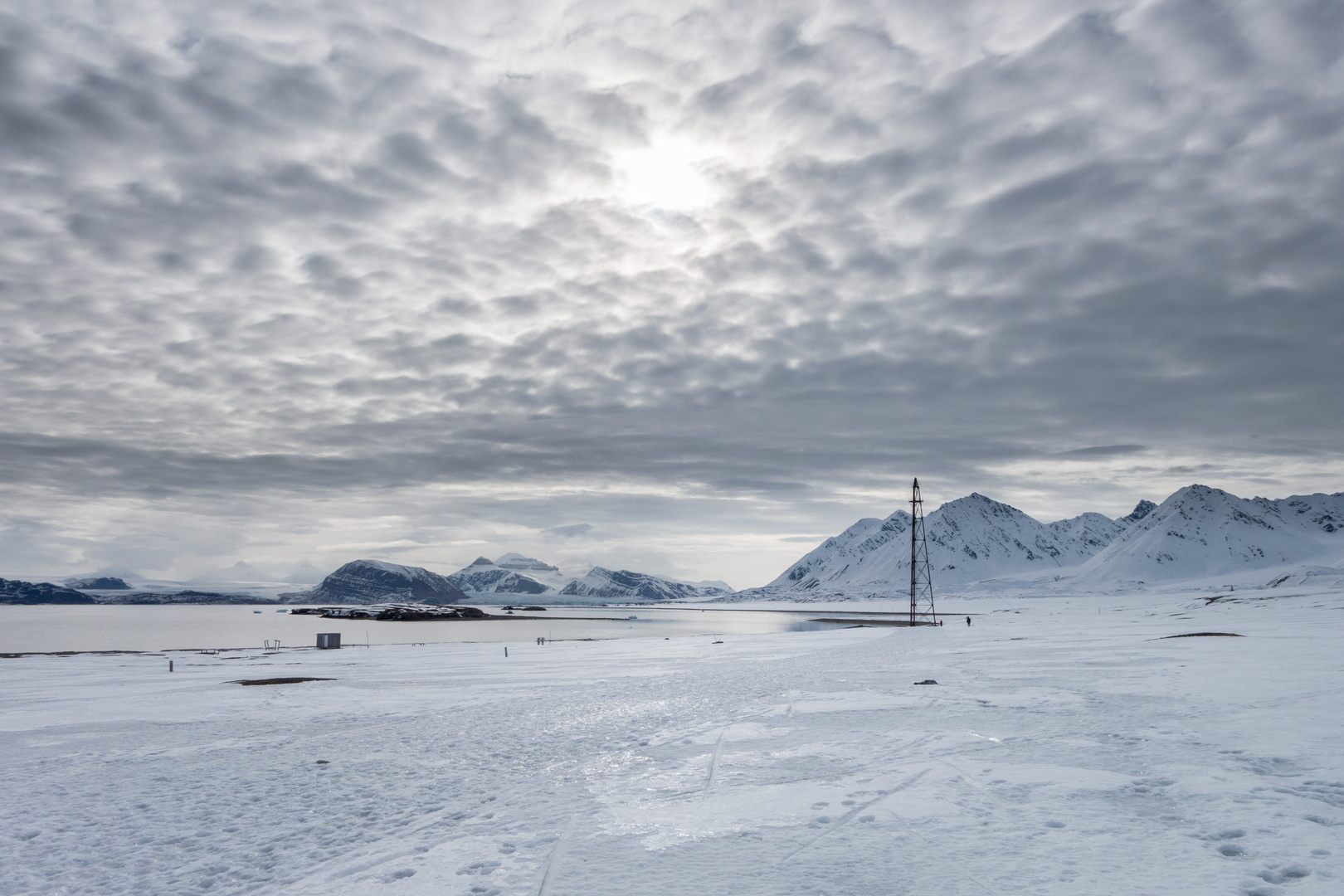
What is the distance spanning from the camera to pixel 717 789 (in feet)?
38.9

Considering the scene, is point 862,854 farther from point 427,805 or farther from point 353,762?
point 353,762

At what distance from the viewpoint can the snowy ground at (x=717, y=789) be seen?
323 inches

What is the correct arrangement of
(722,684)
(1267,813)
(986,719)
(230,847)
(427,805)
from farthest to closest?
(722,684)
(986,719)
(427,805)
(230,847)
(1267,813)

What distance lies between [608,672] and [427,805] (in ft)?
75.6

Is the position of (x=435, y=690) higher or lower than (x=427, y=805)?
lower

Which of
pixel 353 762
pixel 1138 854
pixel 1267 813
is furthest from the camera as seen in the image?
pixel 353 762

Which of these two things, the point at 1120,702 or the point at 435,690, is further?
Result: the point at 435,690

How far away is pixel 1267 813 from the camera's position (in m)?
9.02

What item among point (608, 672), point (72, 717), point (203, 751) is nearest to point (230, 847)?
point (203, 751)

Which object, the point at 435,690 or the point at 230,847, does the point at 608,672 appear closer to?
the point at 435,690

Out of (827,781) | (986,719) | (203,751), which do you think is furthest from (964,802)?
(203,751)

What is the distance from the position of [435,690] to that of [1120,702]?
23331 millimetres

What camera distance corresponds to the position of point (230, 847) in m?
10.1

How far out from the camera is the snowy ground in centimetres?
821
